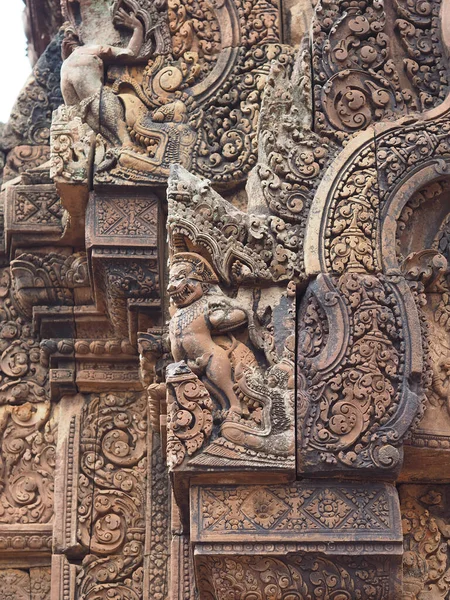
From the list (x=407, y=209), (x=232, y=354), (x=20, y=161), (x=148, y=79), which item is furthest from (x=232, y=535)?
(x=20, y=161)

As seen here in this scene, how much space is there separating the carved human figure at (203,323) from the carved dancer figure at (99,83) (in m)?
1.34

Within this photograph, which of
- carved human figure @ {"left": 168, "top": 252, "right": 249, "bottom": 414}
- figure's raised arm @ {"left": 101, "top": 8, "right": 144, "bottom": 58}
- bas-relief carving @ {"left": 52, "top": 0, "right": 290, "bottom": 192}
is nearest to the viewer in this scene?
carved human figure @ {"left": 168, "top": 252, "right": 249, "bottom": 414}

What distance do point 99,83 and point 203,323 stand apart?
1.92 metres

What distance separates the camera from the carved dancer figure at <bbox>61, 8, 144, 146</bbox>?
344 inches

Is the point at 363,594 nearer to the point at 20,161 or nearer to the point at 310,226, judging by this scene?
the point at 310,226

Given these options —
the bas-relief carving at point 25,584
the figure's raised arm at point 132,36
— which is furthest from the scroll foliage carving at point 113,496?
the figure's raised arm at point 132,36

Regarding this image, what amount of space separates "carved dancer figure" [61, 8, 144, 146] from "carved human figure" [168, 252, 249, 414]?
52.8 inches

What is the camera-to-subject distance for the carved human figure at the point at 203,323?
290 inches

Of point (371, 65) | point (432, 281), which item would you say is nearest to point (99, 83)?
point (371, 65)

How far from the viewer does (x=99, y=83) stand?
29.0 feet

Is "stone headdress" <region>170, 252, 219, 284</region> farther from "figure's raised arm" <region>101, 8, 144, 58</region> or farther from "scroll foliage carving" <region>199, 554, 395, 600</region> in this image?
"figure's raised arm" <region>101, 8, 144, 58</region>

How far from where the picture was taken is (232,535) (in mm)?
7223

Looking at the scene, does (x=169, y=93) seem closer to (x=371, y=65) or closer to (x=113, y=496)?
(x=371, y=65)

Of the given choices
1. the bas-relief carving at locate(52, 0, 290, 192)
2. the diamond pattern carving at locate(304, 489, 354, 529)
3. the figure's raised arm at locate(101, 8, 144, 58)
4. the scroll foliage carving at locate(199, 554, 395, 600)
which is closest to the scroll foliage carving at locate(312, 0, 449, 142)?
the bas-relief carving at locate(52, 0, 290, 192)
